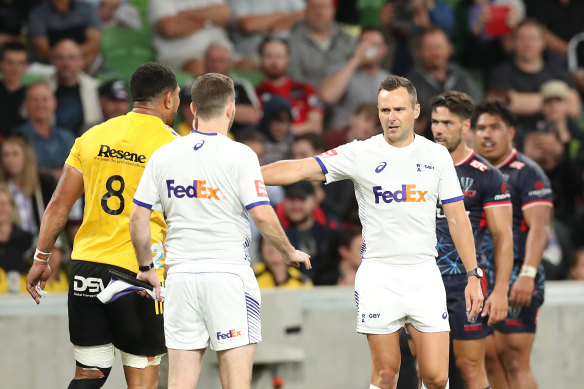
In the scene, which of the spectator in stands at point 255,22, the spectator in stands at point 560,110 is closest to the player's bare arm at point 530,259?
the spectator in stands at point 560,110

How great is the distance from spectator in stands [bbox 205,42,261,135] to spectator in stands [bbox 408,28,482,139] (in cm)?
233

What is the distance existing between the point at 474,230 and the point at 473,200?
26cm

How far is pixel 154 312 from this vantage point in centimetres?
654

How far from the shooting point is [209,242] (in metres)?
5.87

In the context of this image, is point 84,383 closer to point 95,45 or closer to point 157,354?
point 157,354

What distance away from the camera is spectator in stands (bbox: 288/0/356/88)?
13109 mm

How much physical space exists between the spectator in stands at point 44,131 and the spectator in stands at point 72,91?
0.16 m

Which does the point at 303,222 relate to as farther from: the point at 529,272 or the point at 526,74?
the point at 526,74

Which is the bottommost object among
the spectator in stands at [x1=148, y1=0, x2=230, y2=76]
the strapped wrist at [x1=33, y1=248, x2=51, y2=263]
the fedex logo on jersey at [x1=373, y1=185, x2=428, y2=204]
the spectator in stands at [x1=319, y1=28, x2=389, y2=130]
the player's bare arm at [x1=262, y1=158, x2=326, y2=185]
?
the strapped wrist at [x1=33, y1=248, x2=51, y2=263]

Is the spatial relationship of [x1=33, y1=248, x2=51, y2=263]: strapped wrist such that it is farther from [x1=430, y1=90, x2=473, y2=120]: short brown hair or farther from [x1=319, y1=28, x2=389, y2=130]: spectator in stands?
[x1=319, y1=28, x2=389, y2=130]: spectator in stands

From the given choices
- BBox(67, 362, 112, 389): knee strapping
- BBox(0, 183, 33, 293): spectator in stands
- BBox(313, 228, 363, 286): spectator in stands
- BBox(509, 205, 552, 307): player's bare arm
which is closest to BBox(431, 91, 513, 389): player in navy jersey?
BBox(509, 205, 552, 307): player's bare arm

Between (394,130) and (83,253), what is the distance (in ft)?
7.70

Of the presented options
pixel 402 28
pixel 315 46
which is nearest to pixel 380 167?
pixel 315 46

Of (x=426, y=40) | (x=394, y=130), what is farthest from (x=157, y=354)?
(x=426, y=40)
